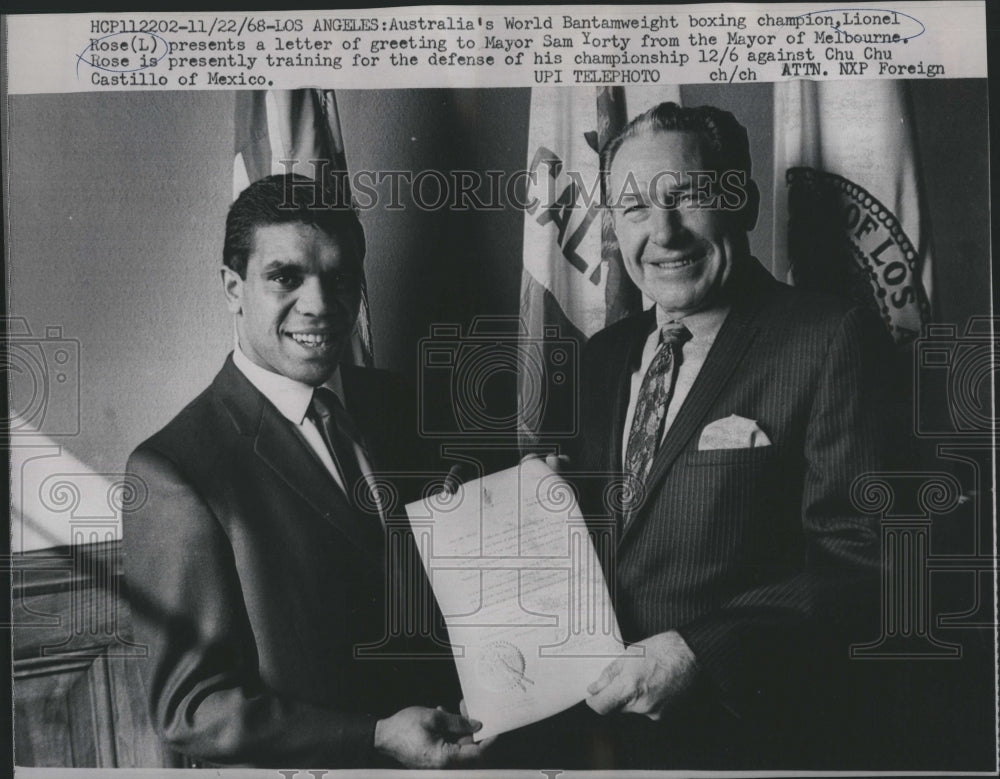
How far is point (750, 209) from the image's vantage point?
1659 millimetres

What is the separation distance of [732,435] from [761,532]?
178 mm

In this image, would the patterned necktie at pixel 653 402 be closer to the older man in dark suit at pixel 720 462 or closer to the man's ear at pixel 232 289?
the older man in dark suit at pixel 720 462

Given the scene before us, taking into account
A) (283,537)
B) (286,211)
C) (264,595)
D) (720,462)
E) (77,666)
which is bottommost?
(77,666)

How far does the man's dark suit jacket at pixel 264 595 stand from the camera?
5.37 feet

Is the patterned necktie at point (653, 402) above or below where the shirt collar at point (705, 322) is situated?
below

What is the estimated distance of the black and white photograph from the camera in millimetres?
1636

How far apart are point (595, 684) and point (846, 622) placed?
460 millimetres

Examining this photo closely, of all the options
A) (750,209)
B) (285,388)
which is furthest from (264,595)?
(750,209)

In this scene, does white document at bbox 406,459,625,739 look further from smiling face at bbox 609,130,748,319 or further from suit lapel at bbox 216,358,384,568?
smiling face at bbox 609,130,748,319

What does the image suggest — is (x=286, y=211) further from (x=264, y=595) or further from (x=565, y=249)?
(x=264, y=595)

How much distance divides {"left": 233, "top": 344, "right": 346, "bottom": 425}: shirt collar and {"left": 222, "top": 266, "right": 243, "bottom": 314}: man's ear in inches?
3.4

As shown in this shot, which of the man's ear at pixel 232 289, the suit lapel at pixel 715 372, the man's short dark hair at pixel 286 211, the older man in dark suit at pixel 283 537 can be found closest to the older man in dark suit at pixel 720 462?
the suit lapel at pixel 715 372

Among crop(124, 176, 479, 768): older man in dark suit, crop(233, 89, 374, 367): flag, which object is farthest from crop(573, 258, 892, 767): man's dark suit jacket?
crop(233, 89, 374, 367): flag

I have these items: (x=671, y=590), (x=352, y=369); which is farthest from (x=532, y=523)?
(x=352, y=369)
